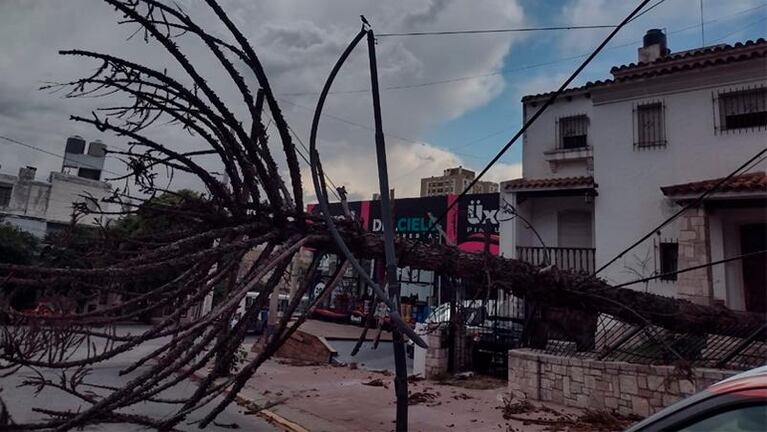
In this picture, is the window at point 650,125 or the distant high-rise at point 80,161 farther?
the distant high-rise at point 80,161

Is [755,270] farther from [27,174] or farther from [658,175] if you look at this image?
[27,174]

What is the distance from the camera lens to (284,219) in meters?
4.39

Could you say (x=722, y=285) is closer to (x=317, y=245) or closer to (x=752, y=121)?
(x=752, y=121)

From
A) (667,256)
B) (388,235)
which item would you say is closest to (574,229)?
(667,256)

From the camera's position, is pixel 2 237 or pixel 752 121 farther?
pixel 2 237

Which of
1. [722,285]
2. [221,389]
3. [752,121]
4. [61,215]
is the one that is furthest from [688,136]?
[61,215]

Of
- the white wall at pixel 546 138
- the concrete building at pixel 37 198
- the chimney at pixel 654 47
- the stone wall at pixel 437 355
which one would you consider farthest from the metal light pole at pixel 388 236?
the concrete building at pixel 37 198

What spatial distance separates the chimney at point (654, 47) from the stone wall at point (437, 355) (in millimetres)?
11288

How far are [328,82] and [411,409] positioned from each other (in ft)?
23.1

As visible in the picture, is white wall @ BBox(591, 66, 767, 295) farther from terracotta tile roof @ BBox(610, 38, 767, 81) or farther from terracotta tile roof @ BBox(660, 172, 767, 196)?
terracotta tile roof @ BBox(660, 172, 767, 196)

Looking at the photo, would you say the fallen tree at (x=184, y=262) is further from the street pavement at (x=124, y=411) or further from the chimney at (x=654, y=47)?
the chimney at (x=654, y=47)

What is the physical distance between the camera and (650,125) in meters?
13.0

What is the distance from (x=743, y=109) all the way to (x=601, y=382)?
8.72 metres

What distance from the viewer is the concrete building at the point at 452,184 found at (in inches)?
1105
